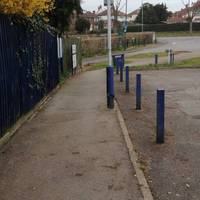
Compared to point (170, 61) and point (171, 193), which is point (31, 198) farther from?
point (170, 61)

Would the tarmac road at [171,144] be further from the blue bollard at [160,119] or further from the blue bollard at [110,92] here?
the blue bollard at [110,92]

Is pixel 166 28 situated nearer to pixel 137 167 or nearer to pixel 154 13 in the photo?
pixel 154 13

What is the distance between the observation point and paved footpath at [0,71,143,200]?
18.4 ft

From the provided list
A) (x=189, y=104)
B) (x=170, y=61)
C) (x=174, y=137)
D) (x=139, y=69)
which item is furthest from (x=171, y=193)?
(x=170, y=61)

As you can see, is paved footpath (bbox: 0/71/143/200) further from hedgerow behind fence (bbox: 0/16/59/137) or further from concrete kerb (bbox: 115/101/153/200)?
hedgerow behind fence (bbox: 0/16/59/137)

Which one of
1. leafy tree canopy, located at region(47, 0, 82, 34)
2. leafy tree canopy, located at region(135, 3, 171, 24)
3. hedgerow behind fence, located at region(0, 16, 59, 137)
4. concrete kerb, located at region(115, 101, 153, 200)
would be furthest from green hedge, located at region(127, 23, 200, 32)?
concrete kerb, located at region(115, 101, 153, 200)

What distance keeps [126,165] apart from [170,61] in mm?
25492

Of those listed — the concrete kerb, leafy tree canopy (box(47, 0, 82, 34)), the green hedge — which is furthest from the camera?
the green hedge

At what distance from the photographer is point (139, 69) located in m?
27.8

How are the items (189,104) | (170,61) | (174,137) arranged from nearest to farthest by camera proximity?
(174,137), (189,104), (170,61)

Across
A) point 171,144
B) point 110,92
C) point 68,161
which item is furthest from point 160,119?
point 110,92

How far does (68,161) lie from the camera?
695 cm

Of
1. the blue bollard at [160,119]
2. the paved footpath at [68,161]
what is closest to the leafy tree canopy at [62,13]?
the paved footpath at [68,161]

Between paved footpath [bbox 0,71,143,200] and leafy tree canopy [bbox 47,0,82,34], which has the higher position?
leafy tree canopy [bbox 47,0,82,34]
